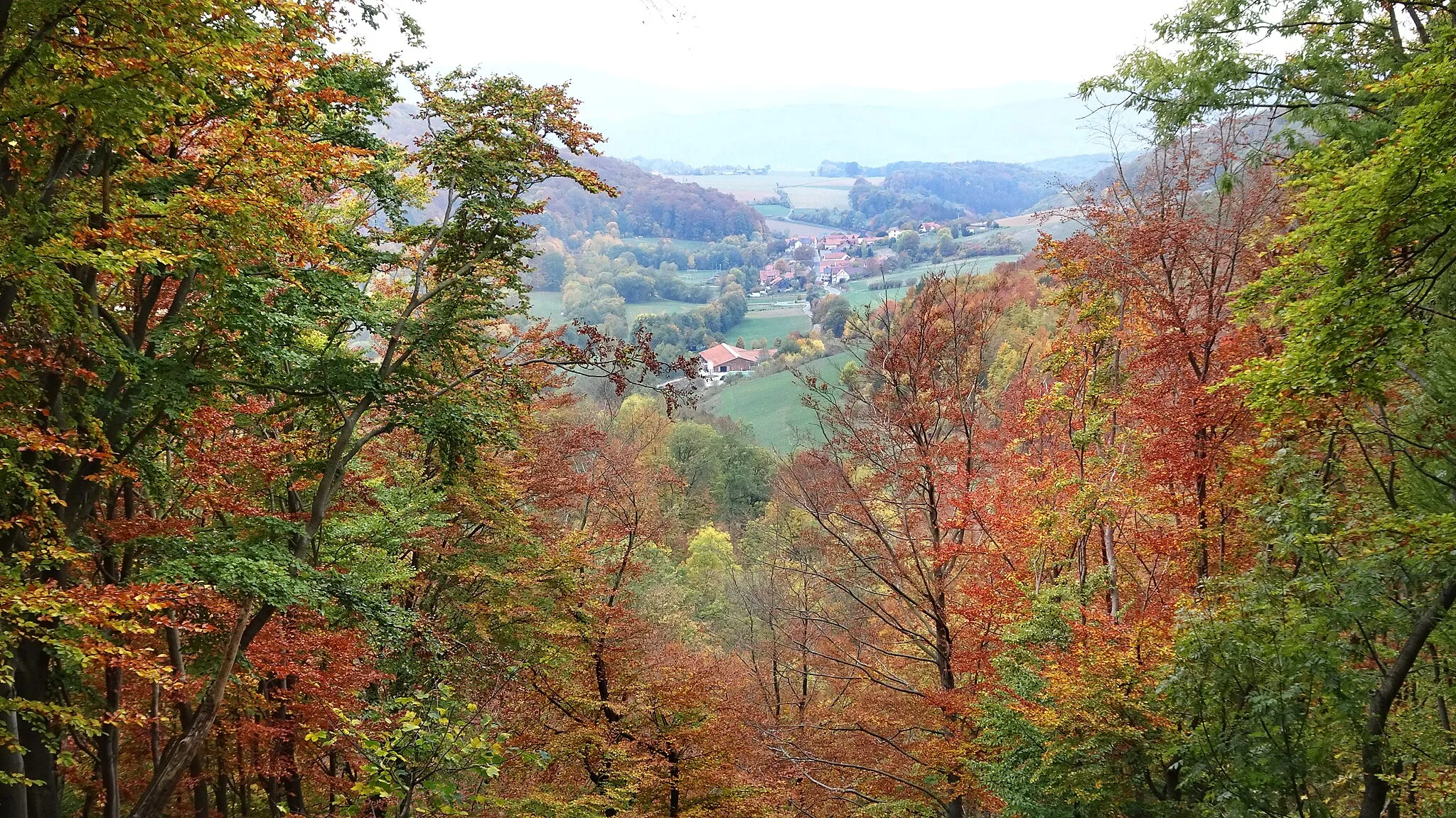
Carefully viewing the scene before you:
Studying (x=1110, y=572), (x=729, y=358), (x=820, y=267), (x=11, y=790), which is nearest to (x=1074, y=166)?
(x=820, y=267)

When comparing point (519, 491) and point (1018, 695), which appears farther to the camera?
point (519, 491)

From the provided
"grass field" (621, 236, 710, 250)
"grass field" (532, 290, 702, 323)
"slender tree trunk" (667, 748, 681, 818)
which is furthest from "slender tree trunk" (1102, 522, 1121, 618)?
"grass field" (621, 236, 710, 250)

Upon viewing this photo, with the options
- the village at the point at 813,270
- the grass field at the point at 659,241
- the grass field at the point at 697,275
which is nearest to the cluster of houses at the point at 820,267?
the village at the point at 813,270

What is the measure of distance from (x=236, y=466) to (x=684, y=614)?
16.4 metres

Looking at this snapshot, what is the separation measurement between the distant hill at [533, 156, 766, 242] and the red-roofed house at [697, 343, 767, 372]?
17622 mm

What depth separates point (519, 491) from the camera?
14547 millimetres

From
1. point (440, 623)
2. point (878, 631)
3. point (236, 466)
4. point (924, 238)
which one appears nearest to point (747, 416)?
point (924, 238)

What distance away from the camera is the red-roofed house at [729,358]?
225 feet

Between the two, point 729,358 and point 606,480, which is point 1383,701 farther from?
point 729,358

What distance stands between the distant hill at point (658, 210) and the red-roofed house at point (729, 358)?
57.8 feet

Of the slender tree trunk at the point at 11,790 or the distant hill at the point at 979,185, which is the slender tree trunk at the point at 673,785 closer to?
the slender tree trunk at the point at 11,790

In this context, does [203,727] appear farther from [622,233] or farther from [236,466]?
[622,233]

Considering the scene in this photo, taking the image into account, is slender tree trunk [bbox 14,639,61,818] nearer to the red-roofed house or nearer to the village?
the village

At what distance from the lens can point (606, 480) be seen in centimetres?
1728
